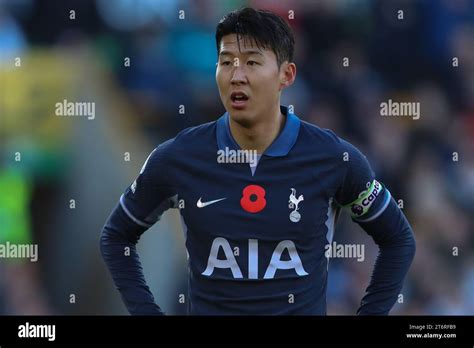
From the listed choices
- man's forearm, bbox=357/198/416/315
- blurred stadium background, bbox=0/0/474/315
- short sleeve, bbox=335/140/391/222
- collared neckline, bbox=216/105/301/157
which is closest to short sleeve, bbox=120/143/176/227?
collared neckline, bbox=216/105/301/157

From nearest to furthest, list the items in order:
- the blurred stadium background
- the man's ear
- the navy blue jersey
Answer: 1. the navy blue jersey
2. the man's ear
3. the blurred stadium background

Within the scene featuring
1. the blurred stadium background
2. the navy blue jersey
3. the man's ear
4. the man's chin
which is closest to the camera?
the navy blue jersey

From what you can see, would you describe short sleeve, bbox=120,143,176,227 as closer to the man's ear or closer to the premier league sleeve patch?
the man's ear

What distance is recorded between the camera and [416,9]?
284 inches

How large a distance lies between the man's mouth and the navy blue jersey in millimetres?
137

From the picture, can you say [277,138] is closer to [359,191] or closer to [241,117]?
[241,117]

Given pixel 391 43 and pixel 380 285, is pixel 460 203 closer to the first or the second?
pixel 391 43

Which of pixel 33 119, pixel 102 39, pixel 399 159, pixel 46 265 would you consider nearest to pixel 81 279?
pixel 46 265

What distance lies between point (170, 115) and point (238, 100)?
2971mm

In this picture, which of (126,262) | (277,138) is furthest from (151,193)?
(277,138)

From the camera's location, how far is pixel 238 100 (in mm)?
3994

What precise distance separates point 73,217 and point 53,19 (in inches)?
55.9

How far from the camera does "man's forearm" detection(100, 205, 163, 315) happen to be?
417 cm

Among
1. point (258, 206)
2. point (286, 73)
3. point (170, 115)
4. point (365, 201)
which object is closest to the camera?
point (258, 206)
